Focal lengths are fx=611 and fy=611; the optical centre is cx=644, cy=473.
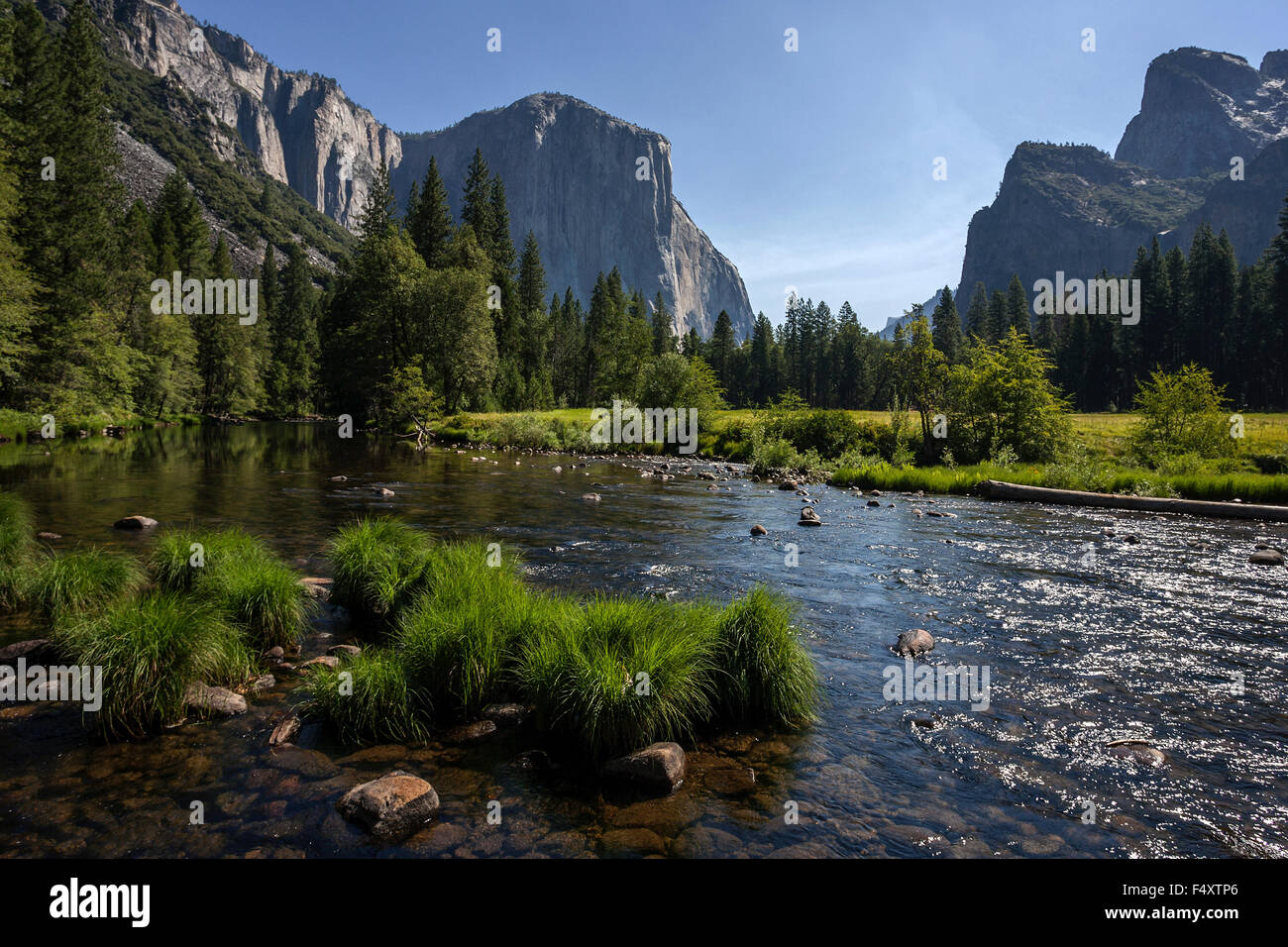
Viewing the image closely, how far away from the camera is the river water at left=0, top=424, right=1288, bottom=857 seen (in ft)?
15.4

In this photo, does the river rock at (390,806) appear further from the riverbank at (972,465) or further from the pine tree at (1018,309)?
the pine tree at (1018,309)

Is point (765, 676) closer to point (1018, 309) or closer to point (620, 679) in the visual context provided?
point (620, 679)

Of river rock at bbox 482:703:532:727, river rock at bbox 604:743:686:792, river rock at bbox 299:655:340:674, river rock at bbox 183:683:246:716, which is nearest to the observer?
river rock at bbox 604:743:686:792

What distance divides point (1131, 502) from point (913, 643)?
1952 centimetres

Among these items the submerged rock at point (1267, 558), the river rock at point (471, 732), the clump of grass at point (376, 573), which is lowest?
the river rock at point (471, 732)

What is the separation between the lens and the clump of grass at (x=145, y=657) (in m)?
5.86

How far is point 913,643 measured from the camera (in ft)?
28.5

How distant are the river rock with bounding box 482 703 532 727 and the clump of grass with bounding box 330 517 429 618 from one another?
2.80 meters

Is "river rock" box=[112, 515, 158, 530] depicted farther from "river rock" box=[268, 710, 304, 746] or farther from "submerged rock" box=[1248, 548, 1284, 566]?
"submerged rock" box=[1248, 548, 1284, 566]

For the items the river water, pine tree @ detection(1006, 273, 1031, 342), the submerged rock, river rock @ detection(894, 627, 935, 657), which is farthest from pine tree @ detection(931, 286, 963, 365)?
river rock @ detection(894, 627, 935, 657)

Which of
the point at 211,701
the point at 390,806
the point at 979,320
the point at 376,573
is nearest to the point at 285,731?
the point at 211,701

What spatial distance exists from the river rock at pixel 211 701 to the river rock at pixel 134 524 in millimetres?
10258

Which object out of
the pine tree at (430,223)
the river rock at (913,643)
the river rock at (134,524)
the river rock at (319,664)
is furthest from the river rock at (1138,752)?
the pine tree at (430,223)

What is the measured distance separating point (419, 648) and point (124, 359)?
5923cm
